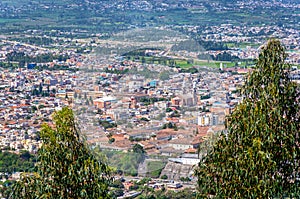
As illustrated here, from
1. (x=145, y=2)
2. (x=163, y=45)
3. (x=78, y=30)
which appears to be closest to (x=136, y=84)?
(x=163, y=45)

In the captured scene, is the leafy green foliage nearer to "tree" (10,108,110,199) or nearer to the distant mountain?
"tree" (10,108,110,199)

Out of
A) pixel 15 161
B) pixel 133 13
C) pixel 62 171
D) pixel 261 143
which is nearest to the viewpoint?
pixel 62 171

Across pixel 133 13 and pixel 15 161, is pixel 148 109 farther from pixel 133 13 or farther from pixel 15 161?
pixel 133 13

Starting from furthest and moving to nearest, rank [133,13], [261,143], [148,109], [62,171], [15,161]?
1. [133,13]
2. [15,161]
3. [148,109]
4. [261,143]
5. [62,171]

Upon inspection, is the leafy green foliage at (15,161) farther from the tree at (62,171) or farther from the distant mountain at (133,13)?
the distant mountain at (133,13)

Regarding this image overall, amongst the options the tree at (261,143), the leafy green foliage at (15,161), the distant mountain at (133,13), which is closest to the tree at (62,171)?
the tree at (261,143)

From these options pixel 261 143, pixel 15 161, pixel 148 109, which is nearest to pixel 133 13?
pixel 15 161

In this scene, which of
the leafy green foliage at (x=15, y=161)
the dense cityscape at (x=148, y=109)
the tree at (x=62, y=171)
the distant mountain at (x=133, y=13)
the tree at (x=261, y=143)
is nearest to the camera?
the tree at (x=62, y=171)
